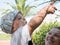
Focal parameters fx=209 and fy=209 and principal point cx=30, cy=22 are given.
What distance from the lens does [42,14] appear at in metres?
0.78

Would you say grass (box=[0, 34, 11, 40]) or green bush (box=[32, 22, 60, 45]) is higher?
green bush (box=[32, 22, 60, 45])

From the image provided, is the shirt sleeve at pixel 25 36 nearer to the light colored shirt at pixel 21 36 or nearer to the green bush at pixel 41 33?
the light colored shirt at pixel 21 36

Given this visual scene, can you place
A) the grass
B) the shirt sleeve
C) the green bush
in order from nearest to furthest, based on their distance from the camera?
the shirt sleeve, the green bush, the grass

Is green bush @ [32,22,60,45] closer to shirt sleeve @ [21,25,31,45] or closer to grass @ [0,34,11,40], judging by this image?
grass @ [0,34,11,40]

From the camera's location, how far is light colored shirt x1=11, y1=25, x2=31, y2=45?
2.61 ft

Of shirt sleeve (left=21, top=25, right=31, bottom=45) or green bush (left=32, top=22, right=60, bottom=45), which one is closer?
shirt sleeve (left=21, top=25, right=31, bottom=45)

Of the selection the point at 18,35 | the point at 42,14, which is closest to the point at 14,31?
the point at 18,35

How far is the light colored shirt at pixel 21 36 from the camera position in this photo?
80 centimetres

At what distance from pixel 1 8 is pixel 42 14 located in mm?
2624

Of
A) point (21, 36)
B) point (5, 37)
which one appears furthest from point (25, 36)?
point (5, 37)

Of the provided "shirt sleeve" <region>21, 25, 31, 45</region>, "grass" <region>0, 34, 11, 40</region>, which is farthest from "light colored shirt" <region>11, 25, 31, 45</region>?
"grass" <region>0, 34, 11, 40</region>

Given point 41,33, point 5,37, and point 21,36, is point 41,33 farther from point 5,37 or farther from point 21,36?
point 21,36

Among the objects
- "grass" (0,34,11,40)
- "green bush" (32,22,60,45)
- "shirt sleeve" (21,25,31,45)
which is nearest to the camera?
"shirt sleeve" (21,25,31,45)

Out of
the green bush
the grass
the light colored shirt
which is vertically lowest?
the grass
